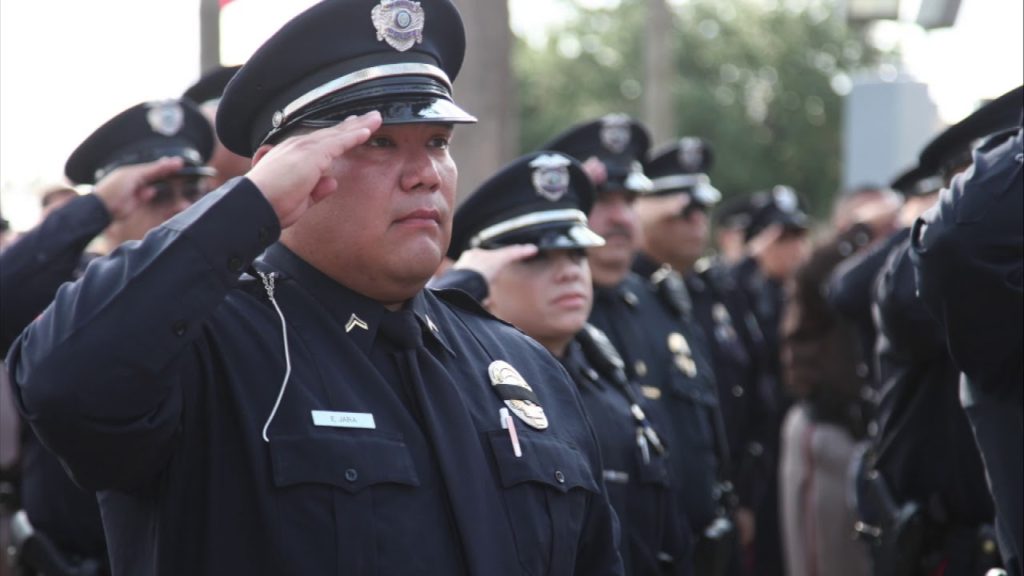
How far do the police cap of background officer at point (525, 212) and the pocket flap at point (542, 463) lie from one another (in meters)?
1.82

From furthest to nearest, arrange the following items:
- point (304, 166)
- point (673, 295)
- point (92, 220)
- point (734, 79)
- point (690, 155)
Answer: point (734, 79) → point (690, 155) → point (673, 295) → point (92, 220) → point (304, 166)

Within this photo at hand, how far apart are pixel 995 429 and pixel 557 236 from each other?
1547 millimetres

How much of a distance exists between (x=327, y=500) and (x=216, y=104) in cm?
314

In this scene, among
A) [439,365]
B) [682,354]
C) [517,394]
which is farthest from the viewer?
[682,354]

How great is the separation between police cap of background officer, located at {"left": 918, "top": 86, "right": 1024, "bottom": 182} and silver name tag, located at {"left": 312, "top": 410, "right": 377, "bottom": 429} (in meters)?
2.73

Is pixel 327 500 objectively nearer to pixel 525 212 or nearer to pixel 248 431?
pixel 248 431

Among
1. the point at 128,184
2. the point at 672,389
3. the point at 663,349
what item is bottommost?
the point at 672,389

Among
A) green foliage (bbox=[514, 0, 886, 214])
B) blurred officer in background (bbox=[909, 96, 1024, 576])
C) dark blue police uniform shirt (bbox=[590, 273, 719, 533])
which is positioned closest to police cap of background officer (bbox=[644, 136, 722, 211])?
dark blue police uniform shirt (bbox=[590, 273, 719, 533])

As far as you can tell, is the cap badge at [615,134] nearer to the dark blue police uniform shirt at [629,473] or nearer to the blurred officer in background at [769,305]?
the dark blue police uniform shirt at [629,473]

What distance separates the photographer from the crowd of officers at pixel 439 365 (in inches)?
100

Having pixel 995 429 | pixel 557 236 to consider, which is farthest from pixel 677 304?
pixel 995 429

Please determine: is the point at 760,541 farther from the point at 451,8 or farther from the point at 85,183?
the point at 451,8

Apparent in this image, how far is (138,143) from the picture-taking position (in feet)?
16.4

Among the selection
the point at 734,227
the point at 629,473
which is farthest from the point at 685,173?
the point at 734,227
